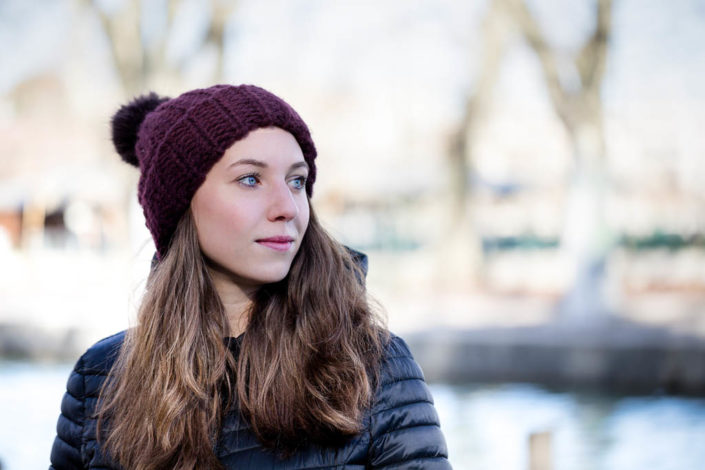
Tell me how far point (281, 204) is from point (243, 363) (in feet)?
1.28

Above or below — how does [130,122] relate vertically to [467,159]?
below

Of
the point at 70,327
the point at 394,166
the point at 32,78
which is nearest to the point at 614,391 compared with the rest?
the point at 70,327

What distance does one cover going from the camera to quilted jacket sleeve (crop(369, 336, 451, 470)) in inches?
72.0

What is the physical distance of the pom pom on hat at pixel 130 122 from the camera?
2.35 metres

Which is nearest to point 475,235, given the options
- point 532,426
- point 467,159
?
point 467,159

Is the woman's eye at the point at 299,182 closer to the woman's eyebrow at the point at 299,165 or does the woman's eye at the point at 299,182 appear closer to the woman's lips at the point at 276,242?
the woman's eyebrow at the point at 299,165

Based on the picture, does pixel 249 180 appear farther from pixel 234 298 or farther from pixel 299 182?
pixel 234 298

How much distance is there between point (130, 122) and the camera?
2359 millimetres

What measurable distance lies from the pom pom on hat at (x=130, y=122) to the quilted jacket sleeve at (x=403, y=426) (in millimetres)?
1023

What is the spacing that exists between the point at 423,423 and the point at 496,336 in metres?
8.20

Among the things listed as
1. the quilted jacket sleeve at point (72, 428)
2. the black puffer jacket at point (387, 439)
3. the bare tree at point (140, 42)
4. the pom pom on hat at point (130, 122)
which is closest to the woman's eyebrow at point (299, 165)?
the black puffer jacket at point (387, 439)

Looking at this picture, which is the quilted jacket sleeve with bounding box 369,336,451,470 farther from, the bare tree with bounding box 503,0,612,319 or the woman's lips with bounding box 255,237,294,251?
the bare tree with bounding box 503,0,612,319

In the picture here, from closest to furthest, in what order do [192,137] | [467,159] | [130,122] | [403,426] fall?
[403,426] < [192,137] < [130,122] < [467,159]

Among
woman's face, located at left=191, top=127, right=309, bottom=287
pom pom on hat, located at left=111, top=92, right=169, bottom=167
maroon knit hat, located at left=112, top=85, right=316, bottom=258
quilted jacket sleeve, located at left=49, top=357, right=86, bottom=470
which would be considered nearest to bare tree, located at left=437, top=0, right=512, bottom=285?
pom pom on hat, located at left=111, top=92, right=169, bottom=167
